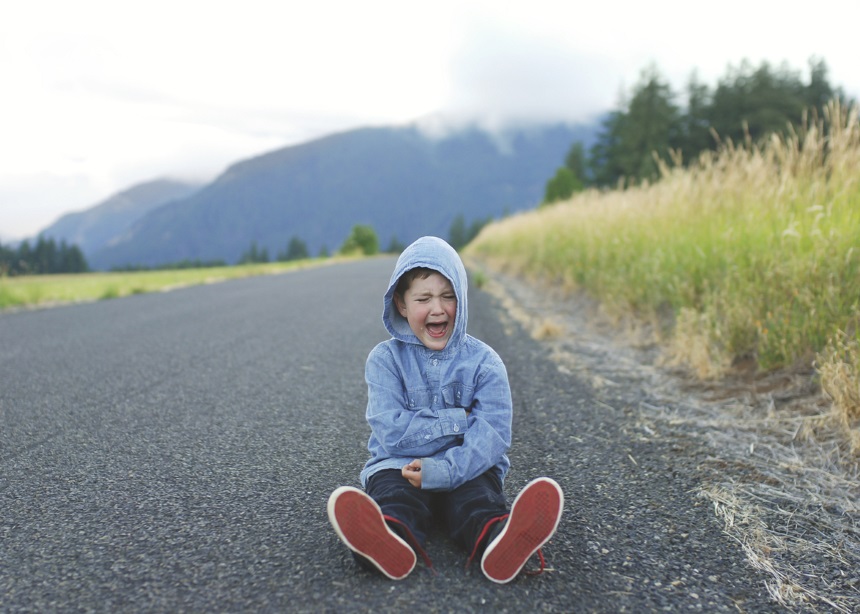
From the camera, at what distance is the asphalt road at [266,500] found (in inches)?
59.1

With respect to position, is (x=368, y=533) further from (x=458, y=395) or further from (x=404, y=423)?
(x=458, y=395)

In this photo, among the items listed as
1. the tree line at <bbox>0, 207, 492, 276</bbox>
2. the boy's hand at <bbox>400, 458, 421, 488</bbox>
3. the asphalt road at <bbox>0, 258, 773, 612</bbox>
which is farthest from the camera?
the tree line at <bbox>0, 207, 492, 276</bbox>

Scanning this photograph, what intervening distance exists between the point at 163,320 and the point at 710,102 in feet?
120

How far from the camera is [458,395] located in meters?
2.04

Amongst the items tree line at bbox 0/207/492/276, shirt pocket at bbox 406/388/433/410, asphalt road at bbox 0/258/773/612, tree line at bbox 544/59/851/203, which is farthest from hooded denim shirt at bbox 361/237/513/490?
tree line at bbox 0/207/492/276

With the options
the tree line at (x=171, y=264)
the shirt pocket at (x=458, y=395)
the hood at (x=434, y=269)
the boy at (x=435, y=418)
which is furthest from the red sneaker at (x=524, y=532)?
the tree line at (x=171, y=264)

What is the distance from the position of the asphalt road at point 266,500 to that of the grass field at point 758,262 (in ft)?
3.21

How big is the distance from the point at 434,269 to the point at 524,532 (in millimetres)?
838

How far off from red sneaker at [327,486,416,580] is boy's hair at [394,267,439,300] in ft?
2.48

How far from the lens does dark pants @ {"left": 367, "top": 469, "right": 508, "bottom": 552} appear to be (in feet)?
5.71

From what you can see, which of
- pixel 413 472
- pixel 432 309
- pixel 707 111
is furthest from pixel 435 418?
pixel 707 111

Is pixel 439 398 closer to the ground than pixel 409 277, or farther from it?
closer to the ground

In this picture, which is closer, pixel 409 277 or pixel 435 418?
pixel 435 418

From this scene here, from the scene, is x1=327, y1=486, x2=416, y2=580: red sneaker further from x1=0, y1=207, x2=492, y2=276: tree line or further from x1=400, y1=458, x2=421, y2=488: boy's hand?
x1=0, y1=207, x2=492, y2=276: tree line
